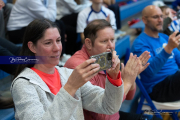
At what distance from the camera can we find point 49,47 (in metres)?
0.88

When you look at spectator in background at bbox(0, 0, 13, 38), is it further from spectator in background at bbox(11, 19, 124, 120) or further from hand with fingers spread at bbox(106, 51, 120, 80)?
hand with fingers spread at bbox(106, 51, 120, 80)

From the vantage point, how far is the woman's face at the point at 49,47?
882 millimetres

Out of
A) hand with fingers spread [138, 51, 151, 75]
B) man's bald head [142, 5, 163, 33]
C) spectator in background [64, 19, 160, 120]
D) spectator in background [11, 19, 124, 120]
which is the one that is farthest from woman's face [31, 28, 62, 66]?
man's bald head [142, 5, 163, 33]

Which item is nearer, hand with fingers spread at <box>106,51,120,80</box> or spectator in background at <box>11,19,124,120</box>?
spectator in background at <box>11,19,124,120</box>

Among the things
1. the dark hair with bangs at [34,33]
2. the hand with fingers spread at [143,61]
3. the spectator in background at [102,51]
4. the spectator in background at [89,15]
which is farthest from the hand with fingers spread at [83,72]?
the spectator in background at [89,15]

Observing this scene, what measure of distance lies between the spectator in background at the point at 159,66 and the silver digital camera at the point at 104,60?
0.88 metres

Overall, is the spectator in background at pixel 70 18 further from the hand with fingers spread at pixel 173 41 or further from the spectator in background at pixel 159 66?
the hand with fingers spread at pixel 173 41

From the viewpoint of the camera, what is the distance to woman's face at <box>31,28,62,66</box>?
882 mm

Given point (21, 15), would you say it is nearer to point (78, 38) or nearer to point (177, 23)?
point (78, 38)

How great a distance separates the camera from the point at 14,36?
1.95 m

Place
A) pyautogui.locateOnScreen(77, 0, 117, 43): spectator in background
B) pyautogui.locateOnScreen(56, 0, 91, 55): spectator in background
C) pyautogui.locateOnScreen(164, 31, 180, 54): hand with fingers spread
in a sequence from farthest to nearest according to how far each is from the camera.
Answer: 1. pyautogui.locateOnScreen(56, 0, 91, 55): spectator in background
2. pyautogui.locateOnScreen(77, 0, 117, 43): spectator in background
3. pyautogui.locateOnScreen(164, 31, 180, 54): hand with fingers spread

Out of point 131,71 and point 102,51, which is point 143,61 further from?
point 102,51

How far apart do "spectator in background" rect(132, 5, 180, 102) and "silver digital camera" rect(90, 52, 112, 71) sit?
88 centimetres

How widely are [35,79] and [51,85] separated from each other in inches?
3.5
